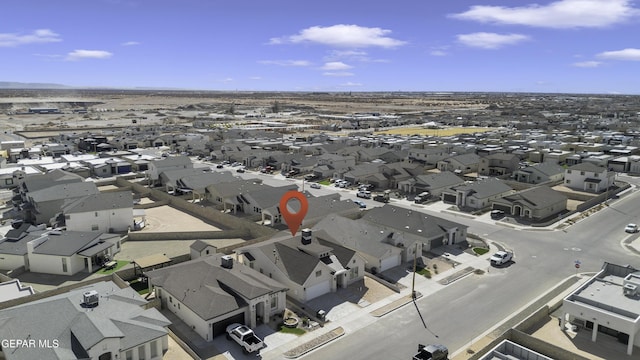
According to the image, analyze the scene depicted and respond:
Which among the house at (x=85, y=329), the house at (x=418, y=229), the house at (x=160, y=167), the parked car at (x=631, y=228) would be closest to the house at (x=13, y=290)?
the house at (x=85, y=329)

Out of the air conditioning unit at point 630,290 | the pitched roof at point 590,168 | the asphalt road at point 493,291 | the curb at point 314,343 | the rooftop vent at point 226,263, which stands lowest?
the curb at point 314,343

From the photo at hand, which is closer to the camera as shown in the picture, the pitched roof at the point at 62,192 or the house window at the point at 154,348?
the house window at the point at 154,348

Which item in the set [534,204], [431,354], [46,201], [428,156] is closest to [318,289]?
[431,354]

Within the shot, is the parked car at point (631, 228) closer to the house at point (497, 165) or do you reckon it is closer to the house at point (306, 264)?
the house at point (497, 165)

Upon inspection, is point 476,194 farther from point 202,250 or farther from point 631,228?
point 202,250

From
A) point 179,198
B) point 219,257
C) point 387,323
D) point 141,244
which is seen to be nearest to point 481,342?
point 387,323

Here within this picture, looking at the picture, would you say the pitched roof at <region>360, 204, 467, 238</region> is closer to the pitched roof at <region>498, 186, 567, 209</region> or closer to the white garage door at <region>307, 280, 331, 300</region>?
the white garage door at <region>307, 280, 331, 300</region>

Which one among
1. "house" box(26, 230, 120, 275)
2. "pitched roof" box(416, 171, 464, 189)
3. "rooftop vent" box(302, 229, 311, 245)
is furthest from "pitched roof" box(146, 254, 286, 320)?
"pitched roof" box(416, 171, 464, 189)
